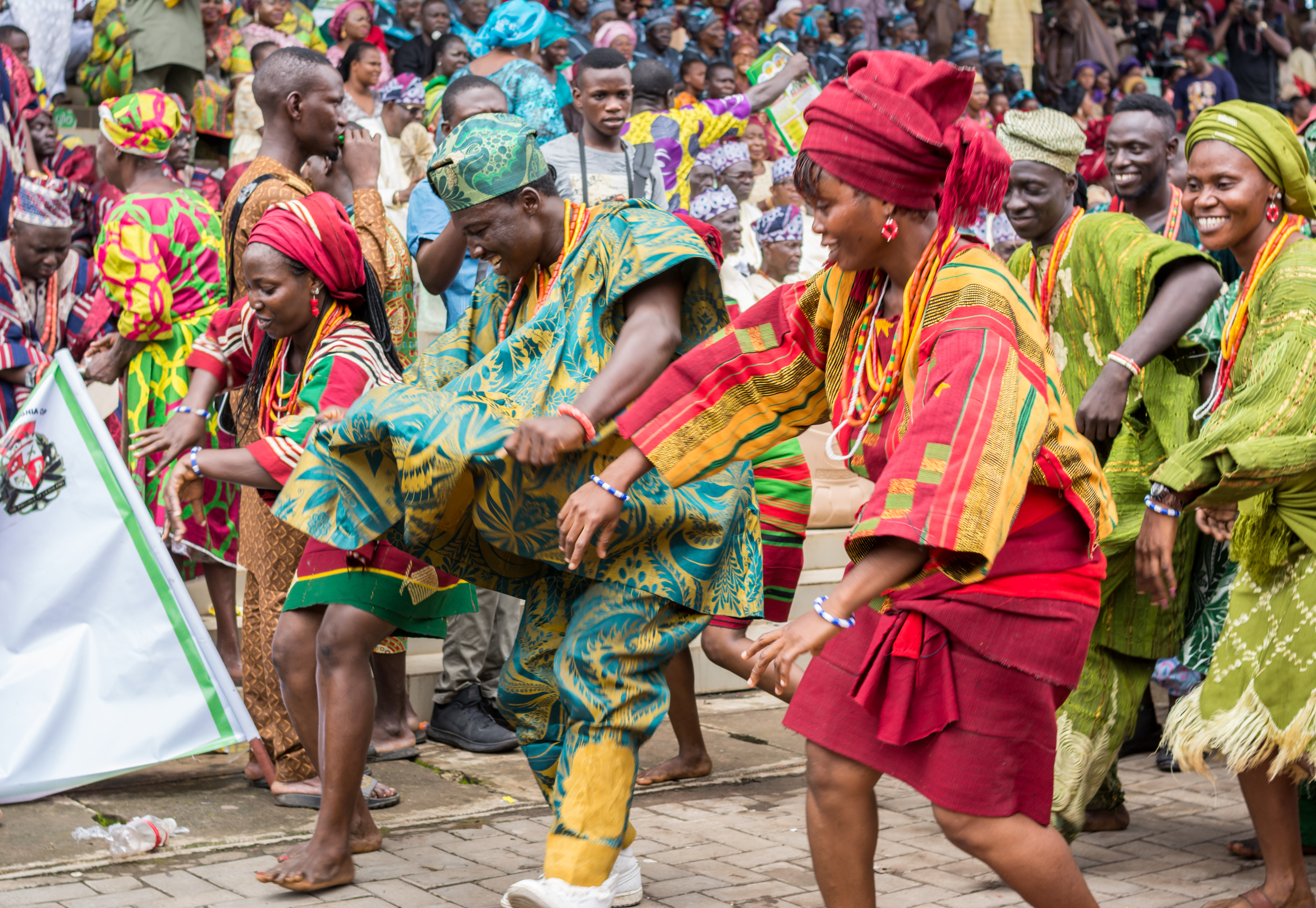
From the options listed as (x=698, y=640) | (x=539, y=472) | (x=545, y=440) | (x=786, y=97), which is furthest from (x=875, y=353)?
(x=786, y=97)

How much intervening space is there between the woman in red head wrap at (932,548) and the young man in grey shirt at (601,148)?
3964 mm

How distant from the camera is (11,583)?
15.0 feet

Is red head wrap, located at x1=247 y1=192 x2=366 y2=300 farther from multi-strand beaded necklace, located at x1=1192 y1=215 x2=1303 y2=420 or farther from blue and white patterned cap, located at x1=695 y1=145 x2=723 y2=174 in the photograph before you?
blue and white patterned cap, located at x1=695 y1=145 x2=723 y2=174

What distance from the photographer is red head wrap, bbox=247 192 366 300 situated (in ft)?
13.3

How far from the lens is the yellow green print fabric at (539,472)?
3.37 meters

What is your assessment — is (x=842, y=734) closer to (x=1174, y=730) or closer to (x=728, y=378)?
(x=728, y=378)

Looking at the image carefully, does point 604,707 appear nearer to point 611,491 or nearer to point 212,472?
point 611,491

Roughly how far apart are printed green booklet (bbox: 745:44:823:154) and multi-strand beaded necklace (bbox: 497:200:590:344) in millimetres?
5793

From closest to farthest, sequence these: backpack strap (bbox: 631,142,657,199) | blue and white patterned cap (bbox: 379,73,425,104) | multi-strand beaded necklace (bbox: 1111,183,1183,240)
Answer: multi-strand beaded necklace (bbox: 1111,183,1183,240) < backpack strap (bbox: 631,142,657,199) < blue and white patterned cap (bbox: 379,73,425,104)

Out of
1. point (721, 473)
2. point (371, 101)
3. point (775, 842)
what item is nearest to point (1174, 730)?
point (775, 842)

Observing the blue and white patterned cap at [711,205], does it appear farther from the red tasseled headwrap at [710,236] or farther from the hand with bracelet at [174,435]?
the hand with bracelet at [174,435]

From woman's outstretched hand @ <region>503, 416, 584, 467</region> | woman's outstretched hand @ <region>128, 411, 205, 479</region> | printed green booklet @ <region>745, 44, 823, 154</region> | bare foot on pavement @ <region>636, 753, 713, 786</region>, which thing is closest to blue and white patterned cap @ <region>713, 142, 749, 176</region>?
printed green booklet @ <region>745, 44, 823, 154</region>

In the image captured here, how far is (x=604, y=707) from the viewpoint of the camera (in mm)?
3453

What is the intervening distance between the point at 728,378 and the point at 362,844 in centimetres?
200
